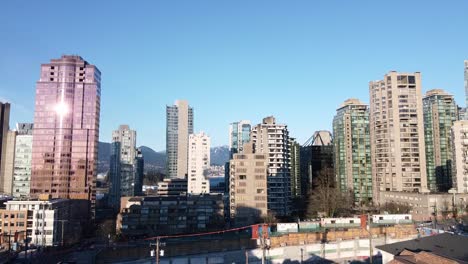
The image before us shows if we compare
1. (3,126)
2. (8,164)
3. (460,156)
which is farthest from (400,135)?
(8,164)

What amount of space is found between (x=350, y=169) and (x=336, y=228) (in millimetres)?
58281

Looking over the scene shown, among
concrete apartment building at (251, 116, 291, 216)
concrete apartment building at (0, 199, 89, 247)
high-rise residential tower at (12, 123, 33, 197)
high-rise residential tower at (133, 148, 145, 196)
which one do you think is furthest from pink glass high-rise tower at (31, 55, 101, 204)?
high-rise residential tower at (133, 148, 145, 196)

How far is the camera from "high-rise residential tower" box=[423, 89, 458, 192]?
11175 cm

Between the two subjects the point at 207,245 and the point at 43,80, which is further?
the point at 43,80

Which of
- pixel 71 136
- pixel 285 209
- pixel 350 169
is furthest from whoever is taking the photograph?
pixel 350 169

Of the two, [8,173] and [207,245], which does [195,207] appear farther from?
[8,173]

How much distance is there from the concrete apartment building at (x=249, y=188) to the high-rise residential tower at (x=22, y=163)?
70091 mm

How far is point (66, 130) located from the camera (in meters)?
106

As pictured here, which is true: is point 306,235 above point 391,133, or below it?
below

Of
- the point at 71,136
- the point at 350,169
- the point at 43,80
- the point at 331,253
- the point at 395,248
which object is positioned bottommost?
the point at 331,253

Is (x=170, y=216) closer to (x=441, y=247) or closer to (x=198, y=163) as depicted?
(x=441, y=247)

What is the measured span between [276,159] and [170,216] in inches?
1330

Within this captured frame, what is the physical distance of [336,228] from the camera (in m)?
60.8

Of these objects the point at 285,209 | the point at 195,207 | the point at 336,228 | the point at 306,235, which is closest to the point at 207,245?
the point at 306,235
